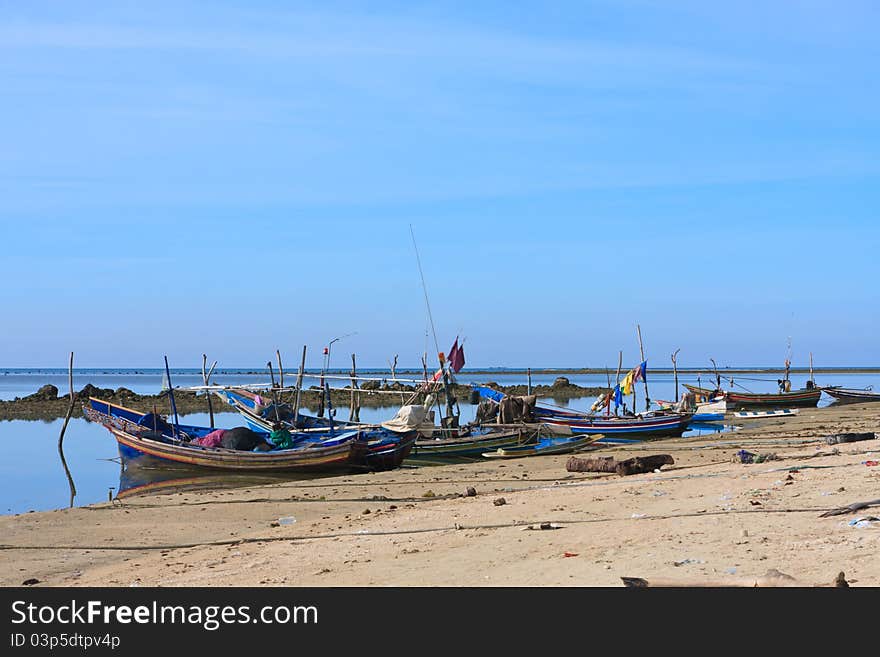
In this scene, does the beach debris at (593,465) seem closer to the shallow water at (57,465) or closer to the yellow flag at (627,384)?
the shallow water at (57,465)

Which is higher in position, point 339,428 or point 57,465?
point 339,428

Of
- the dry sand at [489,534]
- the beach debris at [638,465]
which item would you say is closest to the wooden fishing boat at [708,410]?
the dry sand at [489,534]

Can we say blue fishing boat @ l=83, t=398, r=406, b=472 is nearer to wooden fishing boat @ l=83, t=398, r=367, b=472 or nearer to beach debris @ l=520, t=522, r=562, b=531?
wooden fishing boat @ l=83, t=398, r=367, b=472

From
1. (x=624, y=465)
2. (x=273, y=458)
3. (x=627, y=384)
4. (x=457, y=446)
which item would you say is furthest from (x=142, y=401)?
(x=624, y=465)

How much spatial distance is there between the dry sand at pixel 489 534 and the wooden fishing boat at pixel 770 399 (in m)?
33.8

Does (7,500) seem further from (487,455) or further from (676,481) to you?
(676,481)

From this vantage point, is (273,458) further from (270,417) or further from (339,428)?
(270,417)

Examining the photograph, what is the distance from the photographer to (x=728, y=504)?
11164 mm

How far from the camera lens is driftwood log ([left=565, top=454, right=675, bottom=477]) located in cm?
1716

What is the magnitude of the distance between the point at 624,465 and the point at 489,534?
707 centimetres

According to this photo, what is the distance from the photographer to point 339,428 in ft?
97.5

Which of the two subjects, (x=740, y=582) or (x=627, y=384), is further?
(x=627, y=384)

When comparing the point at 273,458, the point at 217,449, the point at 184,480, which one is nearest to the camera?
the point at 273,458

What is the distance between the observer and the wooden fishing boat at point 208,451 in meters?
24.7
